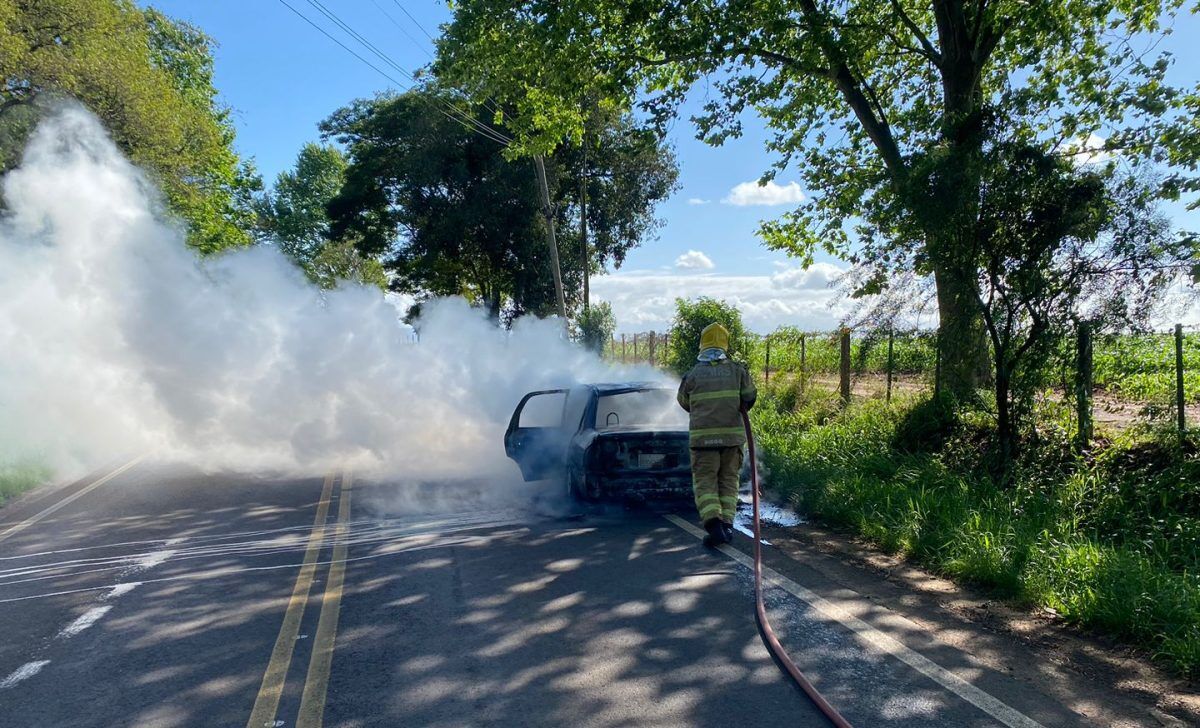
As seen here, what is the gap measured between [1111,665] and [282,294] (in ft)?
39.3

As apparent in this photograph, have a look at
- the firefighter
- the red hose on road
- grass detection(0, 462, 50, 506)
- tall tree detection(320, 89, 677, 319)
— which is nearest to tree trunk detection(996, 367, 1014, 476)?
the firefighter

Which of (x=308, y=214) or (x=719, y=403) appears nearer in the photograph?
(x=719, y=403)

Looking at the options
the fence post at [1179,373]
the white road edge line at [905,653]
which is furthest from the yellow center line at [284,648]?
the fence post at [1179,373]

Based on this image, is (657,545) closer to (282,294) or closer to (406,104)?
(282,294)

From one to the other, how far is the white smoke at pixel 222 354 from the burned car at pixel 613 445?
2738 millimetres

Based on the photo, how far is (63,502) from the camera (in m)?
9.84

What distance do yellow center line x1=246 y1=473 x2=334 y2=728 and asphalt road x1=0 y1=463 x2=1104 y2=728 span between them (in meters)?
0.01

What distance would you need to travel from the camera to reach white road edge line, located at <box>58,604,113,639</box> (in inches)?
195

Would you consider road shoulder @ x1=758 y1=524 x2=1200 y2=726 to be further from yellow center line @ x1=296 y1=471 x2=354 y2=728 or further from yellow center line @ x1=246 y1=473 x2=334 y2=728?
yellow center line @ x1=246 y1=473 x2=334 y2=728

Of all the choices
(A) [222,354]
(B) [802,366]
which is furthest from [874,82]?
(A) [222,354]

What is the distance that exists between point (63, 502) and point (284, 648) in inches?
277

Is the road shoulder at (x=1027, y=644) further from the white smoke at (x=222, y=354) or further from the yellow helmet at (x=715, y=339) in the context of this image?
the white smoke at (x=222, y=354)

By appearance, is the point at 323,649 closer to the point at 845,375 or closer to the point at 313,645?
the point at 313,645

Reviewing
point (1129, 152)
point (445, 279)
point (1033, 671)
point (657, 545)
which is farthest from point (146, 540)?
point (445, 279)
